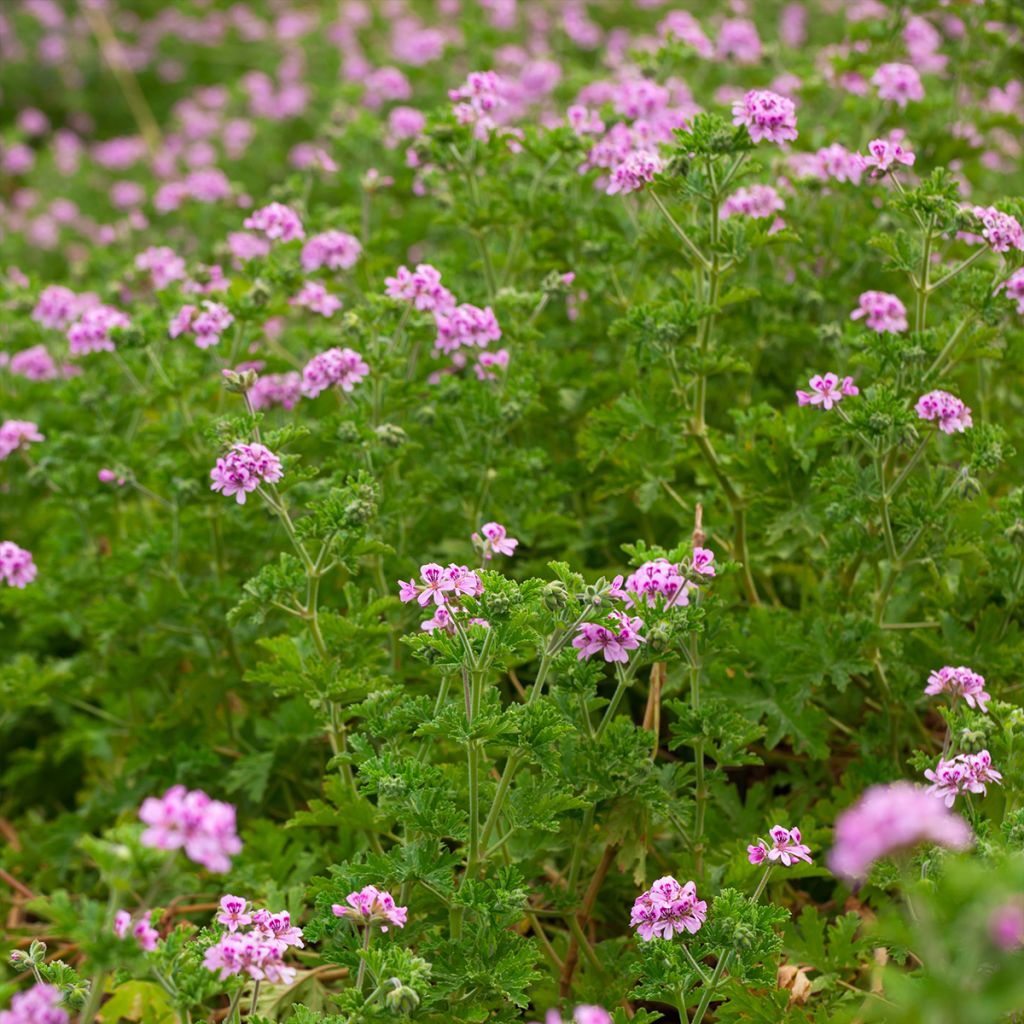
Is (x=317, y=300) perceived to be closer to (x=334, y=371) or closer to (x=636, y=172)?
(x=334, y=371)

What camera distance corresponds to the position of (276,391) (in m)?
4.55

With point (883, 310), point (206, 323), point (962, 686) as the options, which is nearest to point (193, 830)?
point (962, 686)

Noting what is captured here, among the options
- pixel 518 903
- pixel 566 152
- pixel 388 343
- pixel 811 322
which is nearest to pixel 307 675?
pixel 518 903

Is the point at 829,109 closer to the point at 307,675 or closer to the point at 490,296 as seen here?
the point at 490,296

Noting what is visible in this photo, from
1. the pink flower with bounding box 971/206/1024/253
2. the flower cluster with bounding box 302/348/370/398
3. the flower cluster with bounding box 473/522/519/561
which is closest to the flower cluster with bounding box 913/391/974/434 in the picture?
the pink flower with bounding box 971/206/1024/253

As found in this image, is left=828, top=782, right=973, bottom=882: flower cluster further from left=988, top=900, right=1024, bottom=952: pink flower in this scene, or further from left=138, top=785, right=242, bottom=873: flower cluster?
left=138, top=785, right=242, bottom=873: flower cluster

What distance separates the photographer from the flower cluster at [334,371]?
3920mm

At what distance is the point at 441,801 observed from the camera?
9.91ft

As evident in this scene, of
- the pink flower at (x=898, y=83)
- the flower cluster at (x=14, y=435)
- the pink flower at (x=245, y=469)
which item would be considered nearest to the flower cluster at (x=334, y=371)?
the pink flower at (x=245, y=469)

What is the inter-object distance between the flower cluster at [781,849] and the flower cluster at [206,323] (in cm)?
243

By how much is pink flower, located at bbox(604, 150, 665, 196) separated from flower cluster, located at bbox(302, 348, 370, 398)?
919 mm

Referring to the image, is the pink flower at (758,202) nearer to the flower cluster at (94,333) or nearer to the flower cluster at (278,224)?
the flower cluster at (278,224)

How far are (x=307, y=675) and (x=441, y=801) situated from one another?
1.91 ft

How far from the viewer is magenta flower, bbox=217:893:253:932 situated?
2641 mm
